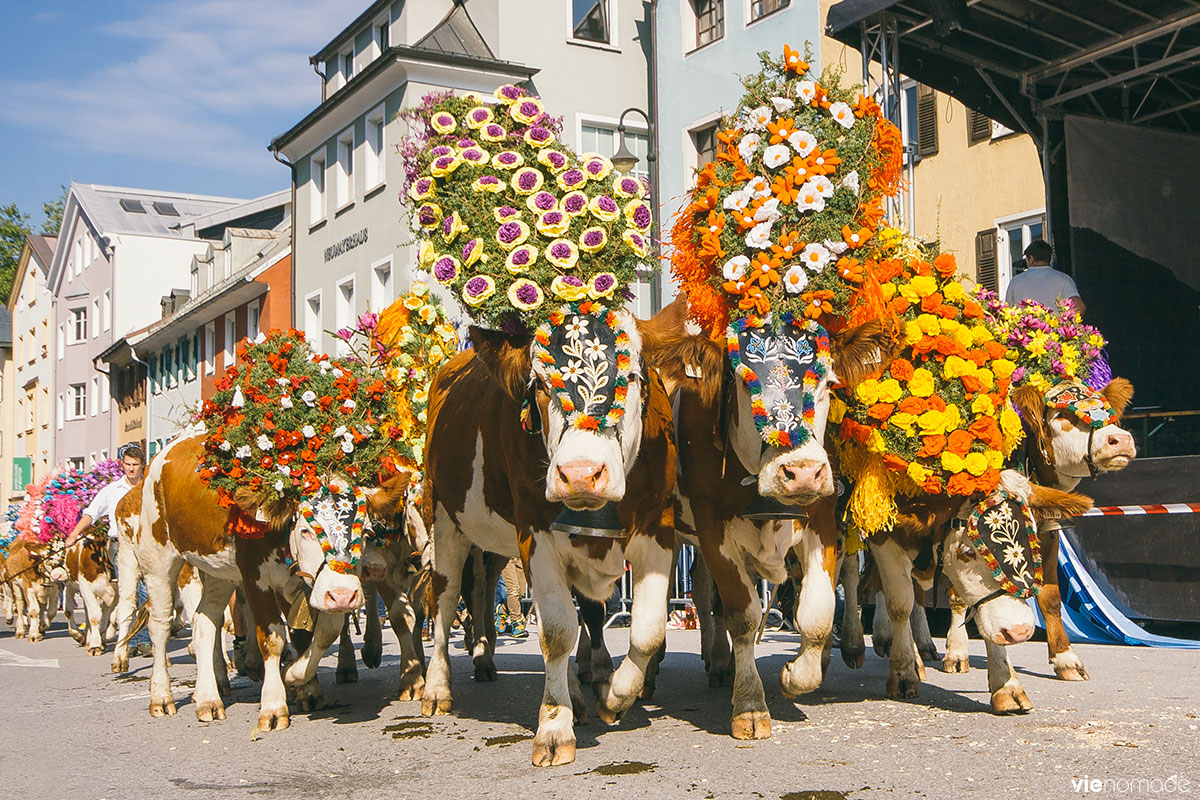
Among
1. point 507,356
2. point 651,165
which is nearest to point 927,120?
point 651,165

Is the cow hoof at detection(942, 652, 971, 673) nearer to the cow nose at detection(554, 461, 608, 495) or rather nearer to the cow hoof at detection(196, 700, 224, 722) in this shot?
the cow nose at detection(554, 461, 608, 495)

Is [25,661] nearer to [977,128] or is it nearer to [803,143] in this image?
[803,143]

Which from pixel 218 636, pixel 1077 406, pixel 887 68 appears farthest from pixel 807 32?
pixel 218 636

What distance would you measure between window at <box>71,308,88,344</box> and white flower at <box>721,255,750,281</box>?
2160 inches

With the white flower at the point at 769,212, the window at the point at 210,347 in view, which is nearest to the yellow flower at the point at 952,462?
the white flower at the point at 769,212

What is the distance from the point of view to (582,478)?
18.3 feet

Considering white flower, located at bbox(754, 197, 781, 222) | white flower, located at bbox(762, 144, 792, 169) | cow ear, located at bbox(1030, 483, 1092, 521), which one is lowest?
cow ear, located at bbox(1030, 483, 1092, 521)

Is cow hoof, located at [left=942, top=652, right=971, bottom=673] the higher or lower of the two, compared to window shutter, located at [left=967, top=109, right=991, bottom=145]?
lower

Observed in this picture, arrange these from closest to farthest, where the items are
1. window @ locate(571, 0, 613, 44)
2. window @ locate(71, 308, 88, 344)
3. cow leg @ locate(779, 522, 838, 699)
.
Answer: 1. cow leg @ locate(779, 522, 838, 699)
2. window @ locate(571, 0, 613, 44)
3. window @ locate(71, 308, 88, 344)

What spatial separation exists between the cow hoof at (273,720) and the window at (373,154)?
68.9 ft

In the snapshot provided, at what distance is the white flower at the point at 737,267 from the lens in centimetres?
632

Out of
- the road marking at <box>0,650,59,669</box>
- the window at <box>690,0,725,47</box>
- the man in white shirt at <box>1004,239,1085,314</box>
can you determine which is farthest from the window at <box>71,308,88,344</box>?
the man in white shirt at <box>1004,239,1085,314</box>

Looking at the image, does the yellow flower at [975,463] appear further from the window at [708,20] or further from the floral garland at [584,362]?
the window at [708,20]

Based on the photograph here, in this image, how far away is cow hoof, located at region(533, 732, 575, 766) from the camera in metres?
6.01
